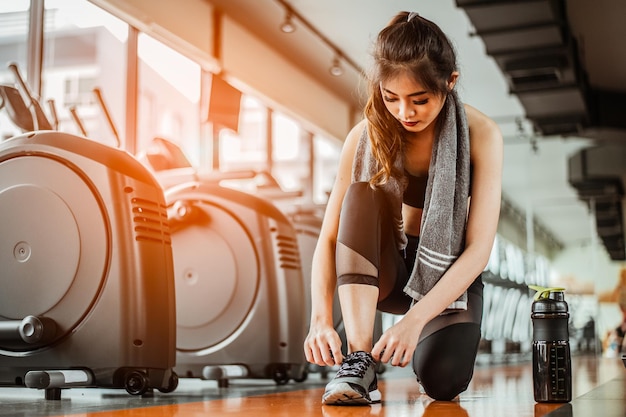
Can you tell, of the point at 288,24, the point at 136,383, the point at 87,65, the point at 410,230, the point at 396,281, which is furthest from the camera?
the point at 288,24

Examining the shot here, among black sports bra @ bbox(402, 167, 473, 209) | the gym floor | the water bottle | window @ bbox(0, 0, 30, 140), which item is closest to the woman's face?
black sports bra @ bbox(402, 167, 473, 209)

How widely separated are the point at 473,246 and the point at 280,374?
1.50 meters

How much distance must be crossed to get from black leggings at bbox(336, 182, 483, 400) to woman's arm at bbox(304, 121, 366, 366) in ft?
0.20

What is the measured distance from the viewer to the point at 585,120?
6781 mm

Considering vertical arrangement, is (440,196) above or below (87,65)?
below

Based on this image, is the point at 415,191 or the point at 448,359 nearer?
the point at 448,359

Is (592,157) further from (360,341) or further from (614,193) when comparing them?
(360,341)

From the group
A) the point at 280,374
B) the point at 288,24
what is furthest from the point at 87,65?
the point at 280,374

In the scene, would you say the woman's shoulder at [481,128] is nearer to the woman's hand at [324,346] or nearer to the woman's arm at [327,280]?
the woman's arm at [327,280]

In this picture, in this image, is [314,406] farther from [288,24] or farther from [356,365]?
[288,24]

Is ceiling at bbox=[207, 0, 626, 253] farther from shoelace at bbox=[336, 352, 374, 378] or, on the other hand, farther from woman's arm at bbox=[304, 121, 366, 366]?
shoelace at bbox=[336, 352, 374, 378]

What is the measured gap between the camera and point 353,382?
1571 mm

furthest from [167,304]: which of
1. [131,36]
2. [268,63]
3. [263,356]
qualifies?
[268,63]

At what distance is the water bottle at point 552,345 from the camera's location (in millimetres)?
1690
